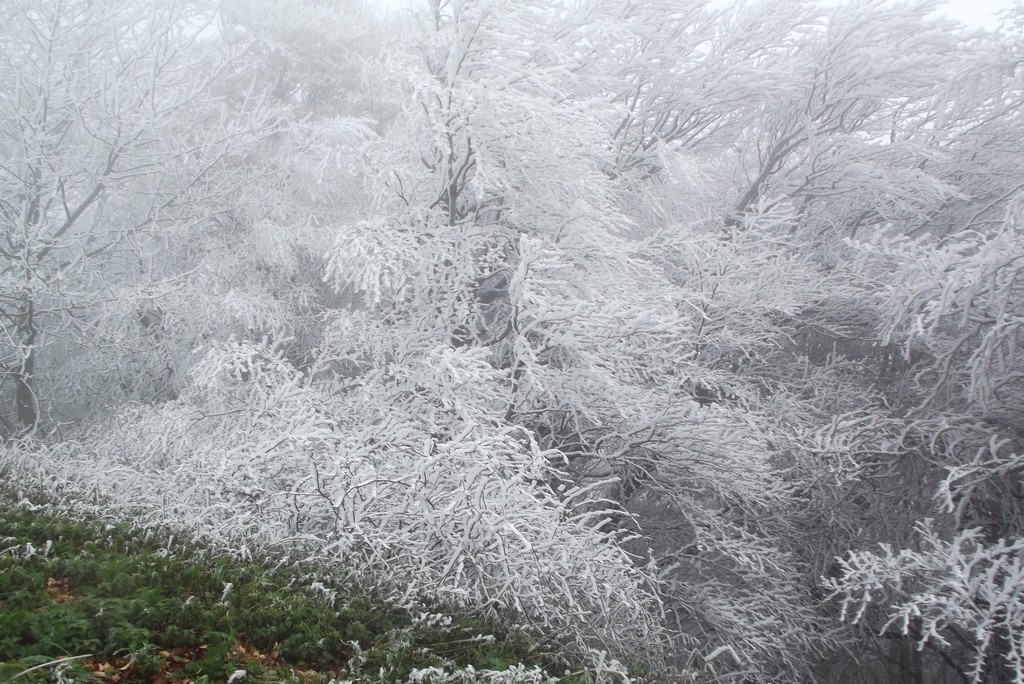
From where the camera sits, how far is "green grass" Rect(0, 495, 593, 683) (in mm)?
2922

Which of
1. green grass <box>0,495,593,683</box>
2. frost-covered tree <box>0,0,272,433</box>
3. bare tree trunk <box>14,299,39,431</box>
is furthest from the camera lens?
frost-covered tree <box>0,0,272,433</box>

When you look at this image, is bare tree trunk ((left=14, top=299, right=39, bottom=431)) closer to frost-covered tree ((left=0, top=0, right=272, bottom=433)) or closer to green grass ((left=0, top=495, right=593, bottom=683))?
frost-covered tree ((left=0, top=0, right=272, bottom=433))

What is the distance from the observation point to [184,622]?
3.40 meters

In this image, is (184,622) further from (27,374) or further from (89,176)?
(89,176)

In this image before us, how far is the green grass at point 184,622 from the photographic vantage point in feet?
9.59

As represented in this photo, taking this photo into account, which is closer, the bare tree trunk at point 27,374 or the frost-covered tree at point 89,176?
the bare tree trunk at point 27,374

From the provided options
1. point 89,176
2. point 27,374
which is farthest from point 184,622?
point 89,176

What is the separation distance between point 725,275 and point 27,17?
969 cm

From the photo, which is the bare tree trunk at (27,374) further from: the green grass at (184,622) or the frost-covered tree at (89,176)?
the green grass at (184,622)

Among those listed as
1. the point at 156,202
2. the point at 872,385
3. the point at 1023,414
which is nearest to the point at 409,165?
the point at 156,202

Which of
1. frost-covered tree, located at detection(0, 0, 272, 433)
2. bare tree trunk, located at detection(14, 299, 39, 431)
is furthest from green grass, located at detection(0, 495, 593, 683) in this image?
frost-covered tree, located at detection(0, 0, 272, 433)

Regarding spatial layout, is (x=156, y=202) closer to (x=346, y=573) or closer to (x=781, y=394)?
(x=346, y=573)

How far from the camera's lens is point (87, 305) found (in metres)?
8.68

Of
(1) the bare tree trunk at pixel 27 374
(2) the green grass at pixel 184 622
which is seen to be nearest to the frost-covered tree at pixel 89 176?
(1) the bare tree trunk at pixel 27 374
